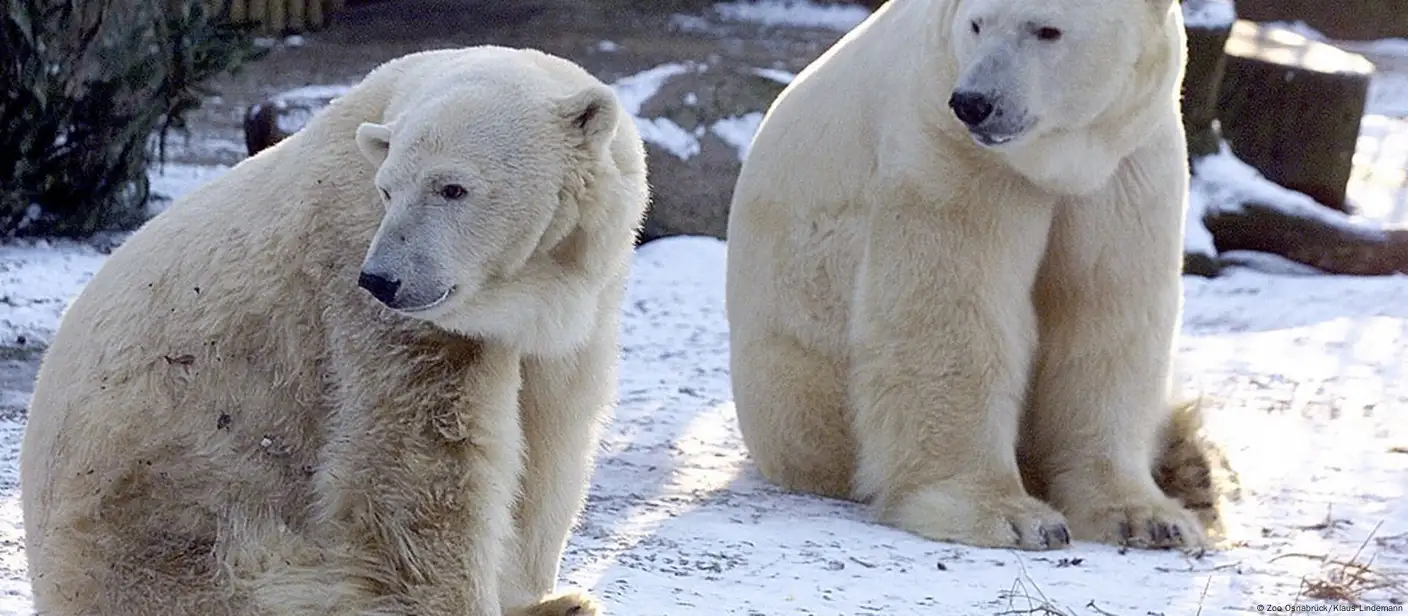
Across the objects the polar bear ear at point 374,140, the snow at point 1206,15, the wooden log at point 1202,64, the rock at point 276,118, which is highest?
the polar bear ear at point 374,140

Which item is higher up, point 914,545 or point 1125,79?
point 1125,79

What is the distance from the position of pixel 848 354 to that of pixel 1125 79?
3.31 feet

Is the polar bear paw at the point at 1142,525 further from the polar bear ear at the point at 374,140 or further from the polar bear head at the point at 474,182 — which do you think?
the polar bear ear at the point at 374,140

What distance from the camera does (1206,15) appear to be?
27.9 feet

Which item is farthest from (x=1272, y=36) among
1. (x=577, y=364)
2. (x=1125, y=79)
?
(x=577, y=364)

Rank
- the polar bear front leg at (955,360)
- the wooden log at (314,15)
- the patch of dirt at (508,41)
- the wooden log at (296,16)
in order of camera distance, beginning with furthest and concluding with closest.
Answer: the wooden log at (314,15) → the wooden log at (296,16) → the patch of dirt at (508,41) → the polar bear front leg at (955,360)

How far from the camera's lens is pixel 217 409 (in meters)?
2.84

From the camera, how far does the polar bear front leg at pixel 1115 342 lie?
4.23 m

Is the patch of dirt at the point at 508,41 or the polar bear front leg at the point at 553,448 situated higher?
the polar bear front leg at the point at 553,448

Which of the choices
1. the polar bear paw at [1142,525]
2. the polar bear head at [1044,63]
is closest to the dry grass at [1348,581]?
the polar bear paw at [1142,525]

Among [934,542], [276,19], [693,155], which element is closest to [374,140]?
[934,542]

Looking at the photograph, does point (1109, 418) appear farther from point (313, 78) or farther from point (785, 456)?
point (313, 78)

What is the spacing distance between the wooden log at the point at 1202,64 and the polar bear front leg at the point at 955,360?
4.63 metres

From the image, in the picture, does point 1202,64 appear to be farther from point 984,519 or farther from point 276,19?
point 276,19
